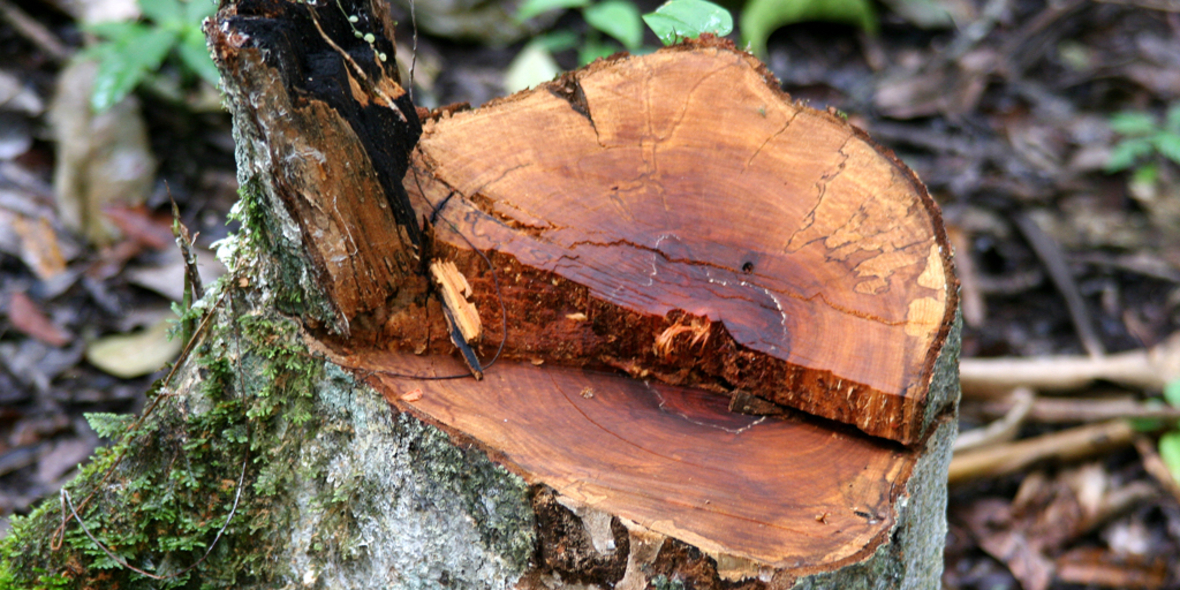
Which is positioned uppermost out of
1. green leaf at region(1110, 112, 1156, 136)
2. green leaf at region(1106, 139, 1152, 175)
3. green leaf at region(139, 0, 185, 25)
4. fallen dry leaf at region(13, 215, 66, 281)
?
green leaf at region(1110, 112, 1156, 136)

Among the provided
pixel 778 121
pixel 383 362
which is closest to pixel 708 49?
pixel 778 121

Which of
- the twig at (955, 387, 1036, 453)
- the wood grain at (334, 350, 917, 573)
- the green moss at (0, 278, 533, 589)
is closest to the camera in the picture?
the wood grain at (334, 350, 917, 573)

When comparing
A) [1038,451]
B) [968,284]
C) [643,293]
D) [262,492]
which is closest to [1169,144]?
[968,284]

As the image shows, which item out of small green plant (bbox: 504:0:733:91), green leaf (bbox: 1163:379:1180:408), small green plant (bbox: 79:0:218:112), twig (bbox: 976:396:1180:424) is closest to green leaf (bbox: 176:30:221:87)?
small green plant (bbox: 79:0:218:112)

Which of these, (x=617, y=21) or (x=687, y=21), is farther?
(x=617, y=21)

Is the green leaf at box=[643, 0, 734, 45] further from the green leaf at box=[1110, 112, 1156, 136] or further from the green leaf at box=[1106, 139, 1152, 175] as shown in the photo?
the green leaf at box=[1110, 112, 1156, 136]

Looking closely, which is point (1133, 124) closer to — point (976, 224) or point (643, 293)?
point (976, 224)
